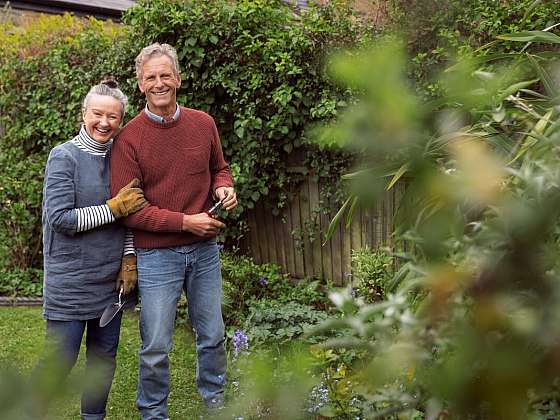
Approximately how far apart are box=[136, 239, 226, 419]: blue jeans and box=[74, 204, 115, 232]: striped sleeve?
28 cm

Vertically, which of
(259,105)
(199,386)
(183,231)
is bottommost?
(199,386)

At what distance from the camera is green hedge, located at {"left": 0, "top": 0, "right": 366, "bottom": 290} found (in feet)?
17.4

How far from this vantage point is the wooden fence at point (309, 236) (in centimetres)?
538

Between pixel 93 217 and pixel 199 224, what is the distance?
495 mm

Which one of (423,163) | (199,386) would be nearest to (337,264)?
(199,386)

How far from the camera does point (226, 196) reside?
3.54 m

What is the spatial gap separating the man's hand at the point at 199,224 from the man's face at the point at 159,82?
1.74 ft

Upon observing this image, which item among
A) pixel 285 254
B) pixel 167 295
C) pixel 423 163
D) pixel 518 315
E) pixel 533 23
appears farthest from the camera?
pixel 285 254

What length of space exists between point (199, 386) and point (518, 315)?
3.40 m

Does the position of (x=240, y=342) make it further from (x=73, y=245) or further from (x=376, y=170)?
(x=376, y=170)

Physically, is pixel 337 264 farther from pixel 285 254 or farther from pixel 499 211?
pixel 499 211

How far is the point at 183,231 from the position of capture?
344 cm

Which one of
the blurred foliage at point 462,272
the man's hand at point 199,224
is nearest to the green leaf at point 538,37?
the blurred foliage at point 462,272

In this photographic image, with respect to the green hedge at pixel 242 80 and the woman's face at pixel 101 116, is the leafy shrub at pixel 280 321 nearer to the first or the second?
the green hedge at pixel 242 80
